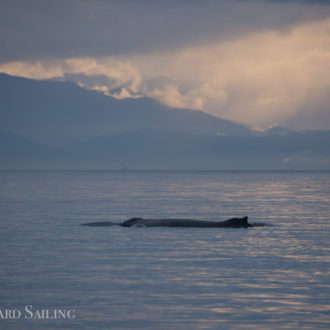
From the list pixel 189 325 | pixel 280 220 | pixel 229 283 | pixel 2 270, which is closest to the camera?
pixel 189 325

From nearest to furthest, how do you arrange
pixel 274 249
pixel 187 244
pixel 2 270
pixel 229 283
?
pixel 229 283, pixel 2 270, pixel 274 249, pixel 187 244

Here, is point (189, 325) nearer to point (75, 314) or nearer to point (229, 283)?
point (75, 314)

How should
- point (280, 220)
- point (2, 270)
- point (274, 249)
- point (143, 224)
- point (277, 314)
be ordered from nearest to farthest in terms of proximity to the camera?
point (277, 314) < point (2, 270) < point (274, 249) < point (143, 224) < point (280, 220)

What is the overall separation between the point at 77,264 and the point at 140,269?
9.23ft

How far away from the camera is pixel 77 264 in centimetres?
2406

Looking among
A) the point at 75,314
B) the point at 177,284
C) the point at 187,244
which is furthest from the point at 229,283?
the point at 187,244

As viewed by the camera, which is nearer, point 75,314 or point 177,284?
point 75,314

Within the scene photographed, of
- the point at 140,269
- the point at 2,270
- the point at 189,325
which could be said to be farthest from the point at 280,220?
the point at 189,325

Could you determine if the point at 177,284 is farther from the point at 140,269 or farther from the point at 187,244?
the point at 187,244

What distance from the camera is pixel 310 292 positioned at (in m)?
19.1

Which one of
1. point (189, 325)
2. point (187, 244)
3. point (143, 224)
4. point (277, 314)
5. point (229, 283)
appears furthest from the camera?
point (143, 224)

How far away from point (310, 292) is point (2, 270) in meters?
11.5

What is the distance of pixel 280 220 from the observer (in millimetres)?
44312

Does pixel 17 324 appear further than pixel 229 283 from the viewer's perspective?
No
